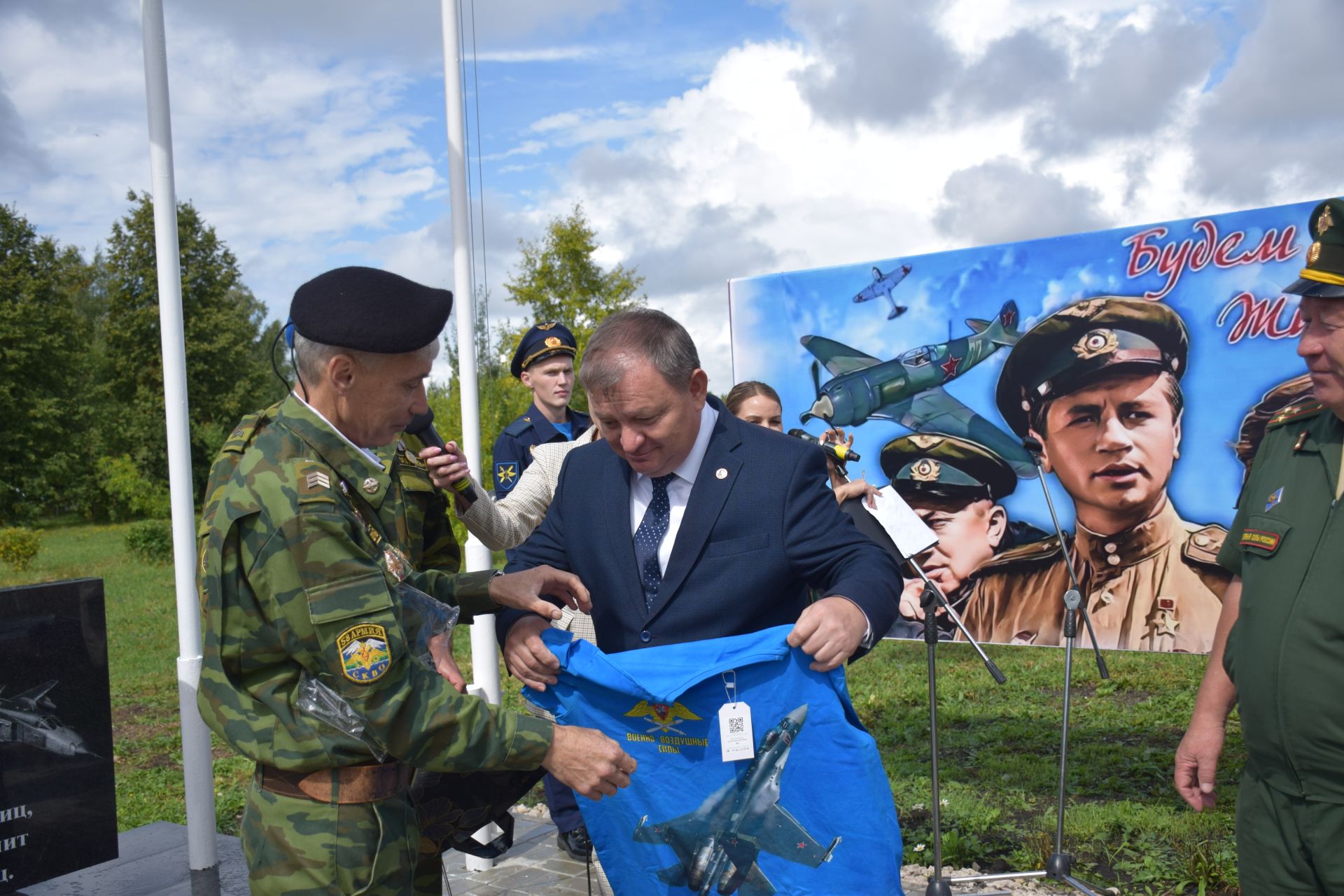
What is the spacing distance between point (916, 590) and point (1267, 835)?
119 inches

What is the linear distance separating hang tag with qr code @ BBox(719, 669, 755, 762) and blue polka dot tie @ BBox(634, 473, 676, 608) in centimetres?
33

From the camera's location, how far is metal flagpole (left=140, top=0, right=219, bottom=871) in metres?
4.51

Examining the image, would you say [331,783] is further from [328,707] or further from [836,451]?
[836,451]

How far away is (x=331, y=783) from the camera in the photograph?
6.82 ft

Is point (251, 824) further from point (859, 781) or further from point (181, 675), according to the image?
point (181, 675)

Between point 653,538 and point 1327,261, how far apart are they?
1.84 m

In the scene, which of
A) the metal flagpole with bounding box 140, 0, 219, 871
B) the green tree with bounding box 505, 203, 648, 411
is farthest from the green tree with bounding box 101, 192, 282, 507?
the metal flagpole with bounding box 140, 0, 219, 871

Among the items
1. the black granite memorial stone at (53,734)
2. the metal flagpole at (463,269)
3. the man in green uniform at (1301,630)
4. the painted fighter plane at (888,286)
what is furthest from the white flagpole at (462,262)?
the man in green uniform at (1301,630)

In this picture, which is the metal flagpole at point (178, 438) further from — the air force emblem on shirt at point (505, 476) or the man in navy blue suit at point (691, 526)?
the man in navy blue suit at point (691, 526)

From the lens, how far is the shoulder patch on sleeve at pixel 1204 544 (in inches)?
187

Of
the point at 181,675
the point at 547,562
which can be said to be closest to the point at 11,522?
the point at 181,675

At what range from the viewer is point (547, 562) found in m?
2.95

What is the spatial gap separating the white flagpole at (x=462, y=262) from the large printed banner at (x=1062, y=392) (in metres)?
1.78

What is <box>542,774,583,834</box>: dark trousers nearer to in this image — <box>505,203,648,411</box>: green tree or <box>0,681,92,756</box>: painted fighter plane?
<box>0,681,92,756</box>: painted fighter plane
